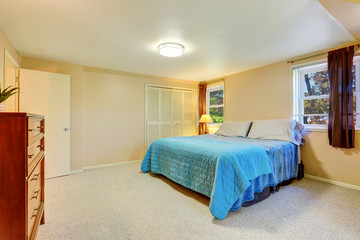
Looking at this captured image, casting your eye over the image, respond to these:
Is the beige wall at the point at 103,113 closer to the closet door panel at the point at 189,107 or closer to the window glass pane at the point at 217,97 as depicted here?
the closet door panel at the point at 189,107

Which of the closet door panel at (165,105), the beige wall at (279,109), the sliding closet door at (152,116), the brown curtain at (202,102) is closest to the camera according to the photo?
the beige wall at (279,109)

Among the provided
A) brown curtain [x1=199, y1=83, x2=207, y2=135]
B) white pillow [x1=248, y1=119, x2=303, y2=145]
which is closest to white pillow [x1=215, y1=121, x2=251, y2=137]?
white pillow [x1=248, y1=119, x2=303, y2=145]

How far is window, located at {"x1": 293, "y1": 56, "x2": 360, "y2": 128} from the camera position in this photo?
115 inches

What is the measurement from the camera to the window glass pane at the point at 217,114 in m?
4.77

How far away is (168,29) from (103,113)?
8.13 ft

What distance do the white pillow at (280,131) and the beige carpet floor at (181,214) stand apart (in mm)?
743

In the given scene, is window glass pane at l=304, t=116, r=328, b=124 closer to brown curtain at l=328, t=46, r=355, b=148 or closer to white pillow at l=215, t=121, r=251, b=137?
brown curtain at l=328, t=46, r=355, b=148

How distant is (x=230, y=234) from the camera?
5.16 feet

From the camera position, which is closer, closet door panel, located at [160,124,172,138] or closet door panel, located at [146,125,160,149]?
closet door panel, located at [146,125,160,149]

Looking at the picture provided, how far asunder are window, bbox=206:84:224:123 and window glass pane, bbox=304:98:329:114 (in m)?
1.97

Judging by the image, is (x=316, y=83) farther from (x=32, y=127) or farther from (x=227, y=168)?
(x=32, y=127)

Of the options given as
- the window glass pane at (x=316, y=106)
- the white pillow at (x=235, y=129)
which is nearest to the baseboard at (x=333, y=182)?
Result: the window glass pane at (x=316, y=106)

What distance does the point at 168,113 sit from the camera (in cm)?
477

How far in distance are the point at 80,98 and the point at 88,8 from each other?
217 centimetres
